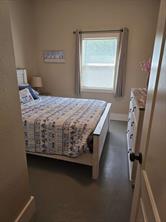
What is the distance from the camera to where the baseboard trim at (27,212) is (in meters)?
1.43

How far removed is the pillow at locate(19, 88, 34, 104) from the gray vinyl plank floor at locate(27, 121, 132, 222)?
117 cm

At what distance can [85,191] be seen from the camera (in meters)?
1.90

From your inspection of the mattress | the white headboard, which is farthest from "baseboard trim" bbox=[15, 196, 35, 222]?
the white headboard

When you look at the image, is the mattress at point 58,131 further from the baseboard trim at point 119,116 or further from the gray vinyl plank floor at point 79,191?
the baseboard trim at point 119,116

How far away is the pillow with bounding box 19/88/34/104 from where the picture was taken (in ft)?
10.2

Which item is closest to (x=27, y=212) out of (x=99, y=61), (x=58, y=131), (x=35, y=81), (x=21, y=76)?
(x=58, y=131)

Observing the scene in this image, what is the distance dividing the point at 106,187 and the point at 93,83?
2.93m

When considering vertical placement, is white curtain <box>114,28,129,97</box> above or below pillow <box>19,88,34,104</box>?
above

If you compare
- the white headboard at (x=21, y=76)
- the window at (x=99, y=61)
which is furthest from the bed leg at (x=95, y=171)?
the white headboard at (x=21, y=76)

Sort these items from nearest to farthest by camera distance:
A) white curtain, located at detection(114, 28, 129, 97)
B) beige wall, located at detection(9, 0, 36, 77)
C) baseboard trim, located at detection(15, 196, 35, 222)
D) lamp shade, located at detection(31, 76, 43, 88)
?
baseboard trim, located at detection(15, 196, 35, 222)
beige wall, located at detection(9, 0, 36, 77)
white curtain, located at detection(114, 28, 129, 97)
lamp shade, located at detection(31, 76, 43, 88)

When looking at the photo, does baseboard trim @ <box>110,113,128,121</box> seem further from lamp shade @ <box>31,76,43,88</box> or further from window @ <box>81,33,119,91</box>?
lamp shade @ <box>31,76,43,88</box>

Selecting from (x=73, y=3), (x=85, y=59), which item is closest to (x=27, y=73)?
(x=85, y=59)

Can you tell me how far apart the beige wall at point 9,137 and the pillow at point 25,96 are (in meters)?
1.89

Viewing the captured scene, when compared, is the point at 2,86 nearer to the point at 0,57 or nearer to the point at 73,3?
the point at 0,57
